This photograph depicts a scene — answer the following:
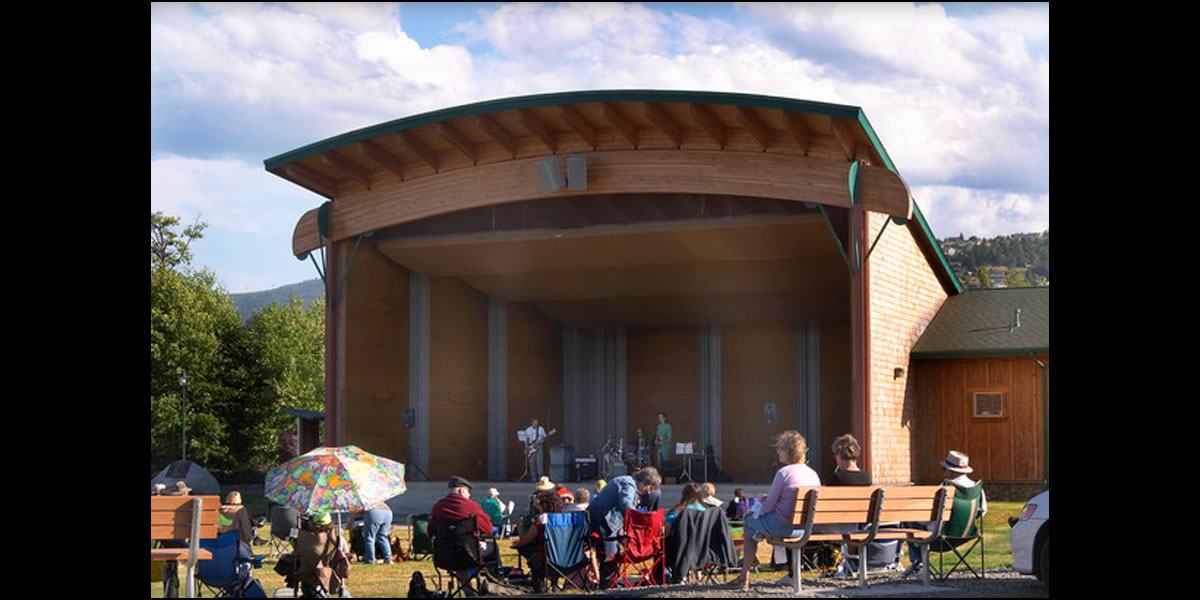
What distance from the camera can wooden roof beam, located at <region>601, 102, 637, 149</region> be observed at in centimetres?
1847

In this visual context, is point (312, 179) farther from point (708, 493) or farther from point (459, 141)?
point (708, 493)

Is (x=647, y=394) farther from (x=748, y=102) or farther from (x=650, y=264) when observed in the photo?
(x=748, y=102)

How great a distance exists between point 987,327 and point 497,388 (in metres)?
8.97

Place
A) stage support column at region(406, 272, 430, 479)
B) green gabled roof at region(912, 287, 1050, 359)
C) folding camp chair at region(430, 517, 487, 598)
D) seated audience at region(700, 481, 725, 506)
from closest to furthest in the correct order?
folding camp chair at region(430, 517, 487, 598)
seated audience at region(700, 481, 725, 506)
green gabled roof at region(912, 287, 1050, 359)
stage support column at region(406, 272, 430, 479)

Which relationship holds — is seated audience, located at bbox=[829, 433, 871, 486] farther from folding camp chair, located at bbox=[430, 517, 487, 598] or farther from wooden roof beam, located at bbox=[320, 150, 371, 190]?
wooden roof beam, located at bbox=[320, 150, 371, 190]

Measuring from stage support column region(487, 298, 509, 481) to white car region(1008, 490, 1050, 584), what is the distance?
16.4m

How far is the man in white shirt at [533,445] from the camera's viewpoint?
80.9 feet

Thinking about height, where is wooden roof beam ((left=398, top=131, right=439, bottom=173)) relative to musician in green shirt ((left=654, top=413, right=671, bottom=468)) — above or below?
above

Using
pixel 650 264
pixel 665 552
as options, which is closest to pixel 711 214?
pixel 650 264

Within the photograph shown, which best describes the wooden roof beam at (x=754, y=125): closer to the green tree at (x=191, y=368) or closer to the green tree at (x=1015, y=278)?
the green tree at (x=191, y=368)

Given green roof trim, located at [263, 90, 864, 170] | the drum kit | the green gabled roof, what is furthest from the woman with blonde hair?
the green gabled roof

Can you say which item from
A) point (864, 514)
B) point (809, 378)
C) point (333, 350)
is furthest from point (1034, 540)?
point (809, 378)
